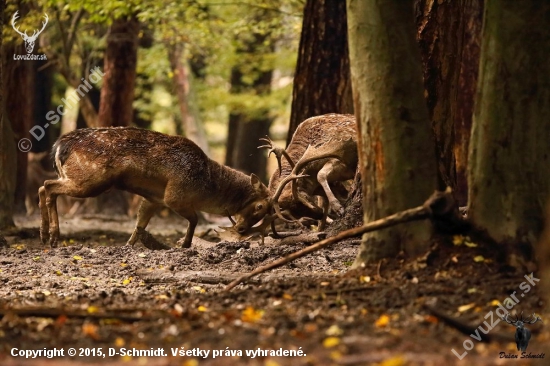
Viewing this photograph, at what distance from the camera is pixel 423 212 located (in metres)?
6.53

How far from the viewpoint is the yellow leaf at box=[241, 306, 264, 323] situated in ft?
18.7

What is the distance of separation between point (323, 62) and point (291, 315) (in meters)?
7.94

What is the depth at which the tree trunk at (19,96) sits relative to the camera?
1572 centimetres

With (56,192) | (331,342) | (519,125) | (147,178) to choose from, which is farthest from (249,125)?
(331,342)

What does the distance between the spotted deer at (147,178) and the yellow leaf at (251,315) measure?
574 cm

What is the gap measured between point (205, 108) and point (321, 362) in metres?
22.0

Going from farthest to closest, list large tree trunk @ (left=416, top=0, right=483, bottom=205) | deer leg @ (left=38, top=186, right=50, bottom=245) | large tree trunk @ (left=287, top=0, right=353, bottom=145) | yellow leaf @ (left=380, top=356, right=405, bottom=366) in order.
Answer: large tree trunk @ (left=287, top=0, right=353, bottom=145) → deer leg @ (left=38, top=186, right=50, bottom=245) → large tree trunk @ (left=416, top=0, right=483, bottom=205) → yellow leaf @ (left=380, top=356, right=405, bottom=366)

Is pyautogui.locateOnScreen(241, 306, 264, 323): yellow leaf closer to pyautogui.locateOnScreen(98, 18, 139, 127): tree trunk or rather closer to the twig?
the twig

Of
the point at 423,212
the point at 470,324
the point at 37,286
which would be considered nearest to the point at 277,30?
the point at 37,286

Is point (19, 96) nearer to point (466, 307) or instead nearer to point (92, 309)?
point (92, 309)

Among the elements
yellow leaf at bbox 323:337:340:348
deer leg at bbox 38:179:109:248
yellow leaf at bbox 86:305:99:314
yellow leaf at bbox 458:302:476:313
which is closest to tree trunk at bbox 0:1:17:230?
deer leg at bbox 38:179:109:248

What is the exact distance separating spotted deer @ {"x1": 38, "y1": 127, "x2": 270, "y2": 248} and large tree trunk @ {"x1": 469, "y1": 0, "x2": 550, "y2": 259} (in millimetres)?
5533

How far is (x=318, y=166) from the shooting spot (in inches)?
465

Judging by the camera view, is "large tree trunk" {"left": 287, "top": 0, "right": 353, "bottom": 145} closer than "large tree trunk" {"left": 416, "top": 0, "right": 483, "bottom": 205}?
No
